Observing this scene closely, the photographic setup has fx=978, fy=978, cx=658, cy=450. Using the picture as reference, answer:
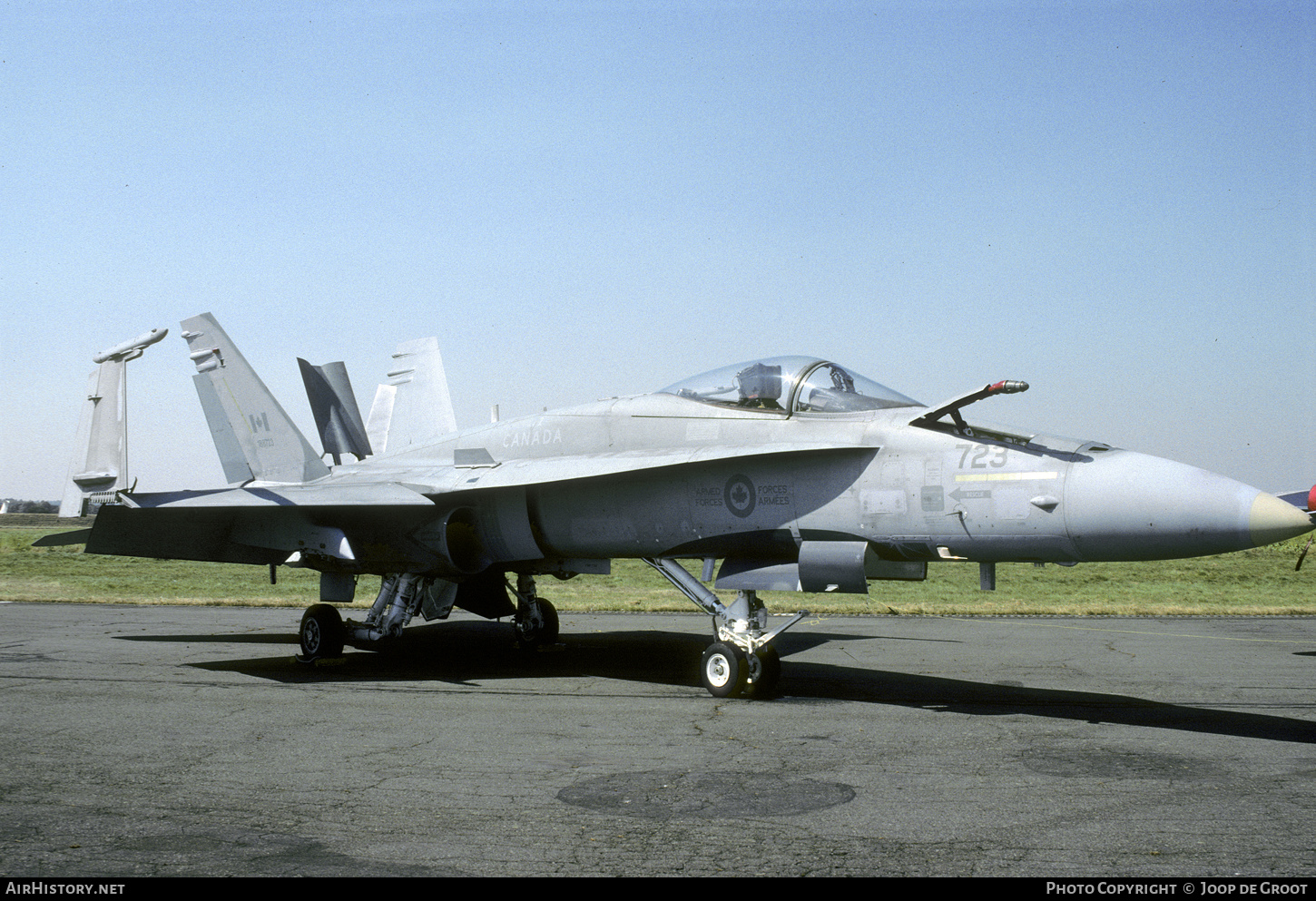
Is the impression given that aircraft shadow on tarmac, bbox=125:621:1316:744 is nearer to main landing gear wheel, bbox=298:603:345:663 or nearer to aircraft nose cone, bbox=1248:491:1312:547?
main landing gear wheel, bbox=298:603:345:663

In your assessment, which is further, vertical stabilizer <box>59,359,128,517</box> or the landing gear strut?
the landing gear strut

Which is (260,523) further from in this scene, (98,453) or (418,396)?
(418,396)

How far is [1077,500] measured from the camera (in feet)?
24.6

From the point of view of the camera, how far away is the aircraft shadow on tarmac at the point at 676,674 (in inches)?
334

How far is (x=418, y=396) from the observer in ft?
53.6

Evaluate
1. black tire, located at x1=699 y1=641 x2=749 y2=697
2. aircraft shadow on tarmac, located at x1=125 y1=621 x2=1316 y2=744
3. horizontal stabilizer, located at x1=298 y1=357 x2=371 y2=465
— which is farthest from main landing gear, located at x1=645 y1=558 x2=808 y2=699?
horizontal stabilizer, located at x1=298 y1=357 x2=371 y2=465

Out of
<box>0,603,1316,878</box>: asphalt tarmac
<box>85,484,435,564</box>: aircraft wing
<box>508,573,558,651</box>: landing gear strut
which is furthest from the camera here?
<box>508,573,558,651</box>: landing gear strut

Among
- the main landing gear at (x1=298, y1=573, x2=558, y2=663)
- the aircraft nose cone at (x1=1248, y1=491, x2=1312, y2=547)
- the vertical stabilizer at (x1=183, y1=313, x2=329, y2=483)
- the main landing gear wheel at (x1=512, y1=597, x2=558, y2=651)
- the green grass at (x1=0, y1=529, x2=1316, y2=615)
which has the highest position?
the vertical stabilizer at (x1=183, y1=313, x2=329, y2=483)

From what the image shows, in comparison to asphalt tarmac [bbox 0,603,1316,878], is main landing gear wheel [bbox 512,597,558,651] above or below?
below

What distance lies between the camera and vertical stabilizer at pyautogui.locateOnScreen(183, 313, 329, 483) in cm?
1416

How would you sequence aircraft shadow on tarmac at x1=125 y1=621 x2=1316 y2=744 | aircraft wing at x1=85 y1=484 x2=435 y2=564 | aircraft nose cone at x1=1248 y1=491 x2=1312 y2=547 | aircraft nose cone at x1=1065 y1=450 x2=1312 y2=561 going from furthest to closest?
aircraft wing at x1=85 y1=484 x2=435 y2=564, aircraft shadow on tarmac at x1=125 y1=621 x2=1316 y2=744, aircraft nose cone at x1=1065 y1=450 x2=1312 y2=561, aircraft nose cone at x1=1248 y1=491 x2=1312 y2=547

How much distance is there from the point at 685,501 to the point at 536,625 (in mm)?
4880
